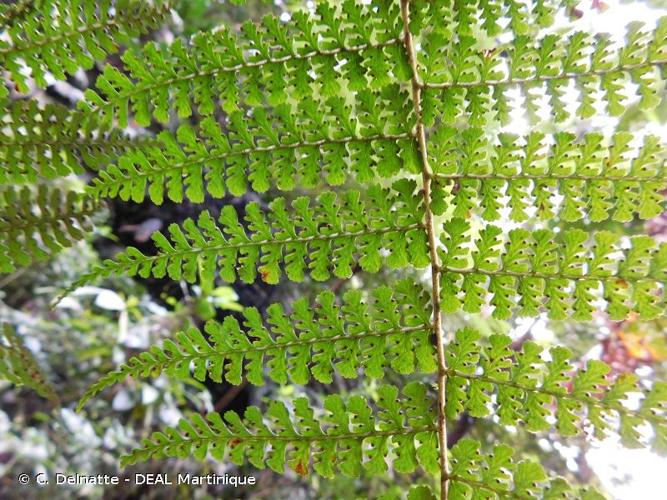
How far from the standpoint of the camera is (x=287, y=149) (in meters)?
1.04

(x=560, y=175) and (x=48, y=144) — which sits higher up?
(x=48, y=144)

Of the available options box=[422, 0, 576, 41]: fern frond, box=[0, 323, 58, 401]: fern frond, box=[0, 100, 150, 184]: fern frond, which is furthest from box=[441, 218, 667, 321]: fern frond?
box=[0, 323, 58, 401]: fern frond

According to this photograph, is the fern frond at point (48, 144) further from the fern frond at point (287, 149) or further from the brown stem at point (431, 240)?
the brown stem at point (431, 240)

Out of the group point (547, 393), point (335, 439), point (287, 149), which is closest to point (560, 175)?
point (547, 393)

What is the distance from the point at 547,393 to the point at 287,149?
72 cm

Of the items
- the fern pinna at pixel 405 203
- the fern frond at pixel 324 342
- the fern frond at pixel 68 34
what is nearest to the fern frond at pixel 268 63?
the fern pinna at pixel 405 203

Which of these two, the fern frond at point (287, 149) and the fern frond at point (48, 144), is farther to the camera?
the fern frond at point (48, 144)

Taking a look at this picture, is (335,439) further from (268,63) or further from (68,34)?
(68,34)

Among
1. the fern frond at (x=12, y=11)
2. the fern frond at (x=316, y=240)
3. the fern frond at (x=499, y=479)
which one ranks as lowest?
the fern frond at (x=499, y=479)

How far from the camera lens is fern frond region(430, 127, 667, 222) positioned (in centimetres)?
91

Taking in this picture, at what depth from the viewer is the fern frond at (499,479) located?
34.7 inches

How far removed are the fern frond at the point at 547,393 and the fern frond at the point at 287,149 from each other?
0.42 meters

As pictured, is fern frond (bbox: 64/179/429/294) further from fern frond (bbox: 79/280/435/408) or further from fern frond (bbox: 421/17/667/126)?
fern frond (bbox: 421/17/667/126)

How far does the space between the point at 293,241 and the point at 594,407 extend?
2.19 ft
